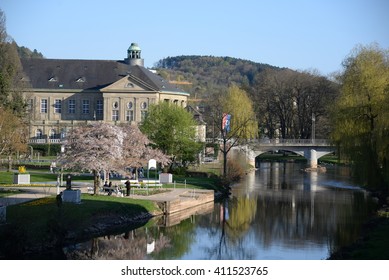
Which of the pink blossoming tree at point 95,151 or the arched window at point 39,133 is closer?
the pink blossoming tree at point 95,151

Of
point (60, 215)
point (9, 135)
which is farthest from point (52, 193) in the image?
point (9, 135)

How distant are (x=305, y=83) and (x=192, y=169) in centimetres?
4177

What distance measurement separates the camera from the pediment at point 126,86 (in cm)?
9734

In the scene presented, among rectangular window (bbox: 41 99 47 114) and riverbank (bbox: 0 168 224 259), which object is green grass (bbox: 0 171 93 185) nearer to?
riverbank (bbox: 0 168 224 259)

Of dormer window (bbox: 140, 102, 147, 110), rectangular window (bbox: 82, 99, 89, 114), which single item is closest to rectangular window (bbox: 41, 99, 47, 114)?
rectangular window (bbox: 82, 99, 89, 114)

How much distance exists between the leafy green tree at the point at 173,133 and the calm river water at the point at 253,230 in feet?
21.3

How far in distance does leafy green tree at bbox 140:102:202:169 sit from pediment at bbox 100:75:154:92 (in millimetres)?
28379

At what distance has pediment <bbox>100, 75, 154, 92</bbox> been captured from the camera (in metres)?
97.3

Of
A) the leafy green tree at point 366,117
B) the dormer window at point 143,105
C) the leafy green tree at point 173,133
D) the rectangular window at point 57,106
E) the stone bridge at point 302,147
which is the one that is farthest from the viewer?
the rectangular window at point 57,106

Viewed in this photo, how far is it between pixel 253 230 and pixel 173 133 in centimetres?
2704

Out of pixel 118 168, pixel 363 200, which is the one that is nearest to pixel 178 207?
pixel 118 168

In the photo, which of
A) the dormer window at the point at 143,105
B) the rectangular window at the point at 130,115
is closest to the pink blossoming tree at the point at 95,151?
the dormer window at the point at 143,105

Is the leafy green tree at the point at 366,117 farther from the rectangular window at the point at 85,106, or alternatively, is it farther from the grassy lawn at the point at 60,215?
the rectangular window at the point at 85,106

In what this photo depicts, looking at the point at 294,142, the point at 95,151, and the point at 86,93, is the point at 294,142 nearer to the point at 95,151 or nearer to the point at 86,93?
the point at 86,93
